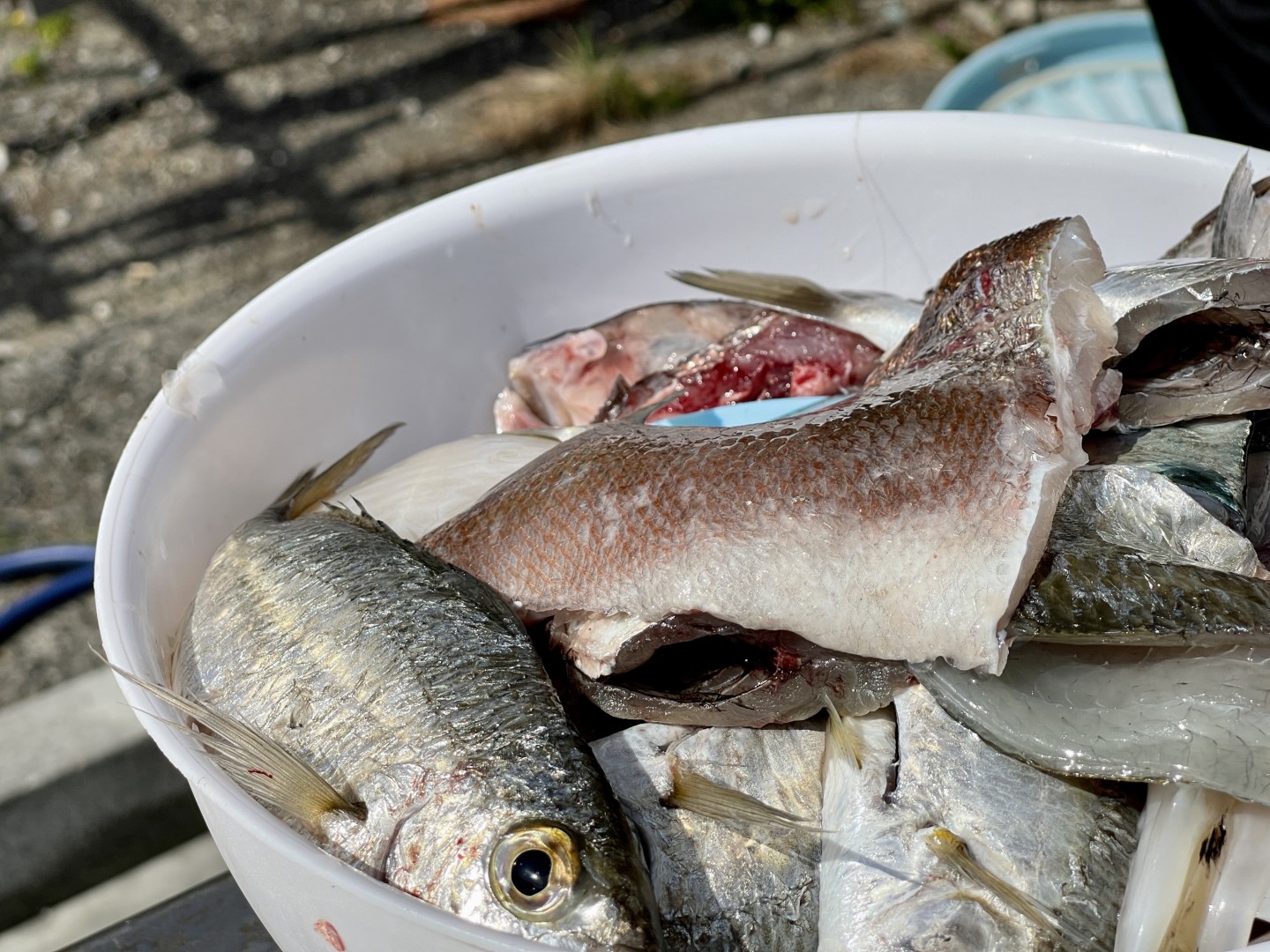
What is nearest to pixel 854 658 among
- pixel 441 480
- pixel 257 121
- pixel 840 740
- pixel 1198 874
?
pixel 840 740

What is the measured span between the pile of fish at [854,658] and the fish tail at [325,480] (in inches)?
6.8

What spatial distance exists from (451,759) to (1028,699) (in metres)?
0.51

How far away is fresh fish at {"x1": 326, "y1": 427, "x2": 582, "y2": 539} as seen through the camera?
1410mm

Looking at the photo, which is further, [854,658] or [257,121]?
[257,121]

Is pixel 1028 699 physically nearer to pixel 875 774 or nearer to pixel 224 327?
pixel 875 774

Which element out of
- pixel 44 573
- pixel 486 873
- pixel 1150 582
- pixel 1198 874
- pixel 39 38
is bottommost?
pixel 44 573

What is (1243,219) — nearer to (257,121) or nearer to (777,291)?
(777,291)

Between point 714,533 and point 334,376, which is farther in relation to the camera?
point 334,376

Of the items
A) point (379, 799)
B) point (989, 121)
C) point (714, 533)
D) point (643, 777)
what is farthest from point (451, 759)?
point (989, 121)

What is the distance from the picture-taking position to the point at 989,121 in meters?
1.63

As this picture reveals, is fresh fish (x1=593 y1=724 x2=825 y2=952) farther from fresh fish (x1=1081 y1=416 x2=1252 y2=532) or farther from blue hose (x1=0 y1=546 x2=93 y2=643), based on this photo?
blue hose (x1=0 y1=546 x2=93 y2=643)

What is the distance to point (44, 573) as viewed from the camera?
3.06 metres

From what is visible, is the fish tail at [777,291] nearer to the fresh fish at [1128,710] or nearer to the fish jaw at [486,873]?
the fresh fish at [1128,710]

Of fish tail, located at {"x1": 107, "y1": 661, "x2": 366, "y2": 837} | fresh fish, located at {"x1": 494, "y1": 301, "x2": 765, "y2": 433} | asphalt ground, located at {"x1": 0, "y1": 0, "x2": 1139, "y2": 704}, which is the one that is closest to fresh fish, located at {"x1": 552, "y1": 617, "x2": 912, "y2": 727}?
fish tail, located at {"x1": 107, "y1": 661, "x2": 366, "y2": 837}
